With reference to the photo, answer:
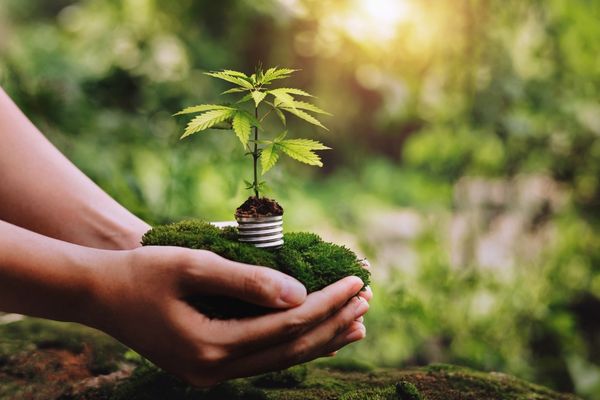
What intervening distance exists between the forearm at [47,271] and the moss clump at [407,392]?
85 cm

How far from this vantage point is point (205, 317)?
1294 mm

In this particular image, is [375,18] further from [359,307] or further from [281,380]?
[359,307]

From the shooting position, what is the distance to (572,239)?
14.5 ft

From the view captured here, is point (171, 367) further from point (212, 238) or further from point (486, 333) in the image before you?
point (486, 333)

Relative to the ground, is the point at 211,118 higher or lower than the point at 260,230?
higher

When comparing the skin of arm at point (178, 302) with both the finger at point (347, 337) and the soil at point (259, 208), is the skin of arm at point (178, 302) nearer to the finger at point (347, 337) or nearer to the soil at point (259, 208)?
the finger at point (347, 337)

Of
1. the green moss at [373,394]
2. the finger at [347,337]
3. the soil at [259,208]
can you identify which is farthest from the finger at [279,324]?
the green moss at [373,394]

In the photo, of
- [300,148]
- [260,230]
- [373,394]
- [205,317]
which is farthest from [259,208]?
[373,394]

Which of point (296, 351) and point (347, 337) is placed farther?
point (347, 337)

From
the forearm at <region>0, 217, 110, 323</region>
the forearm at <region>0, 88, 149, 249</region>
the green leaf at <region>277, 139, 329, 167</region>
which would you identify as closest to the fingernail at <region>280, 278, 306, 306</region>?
the green leaf at <region>277, 139, 329, 167</region>

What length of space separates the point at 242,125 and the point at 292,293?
0.43m

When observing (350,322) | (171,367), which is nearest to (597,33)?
(350,322)

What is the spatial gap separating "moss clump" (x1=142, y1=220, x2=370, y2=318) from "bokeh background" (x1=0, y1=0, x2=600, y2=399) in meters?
1.19

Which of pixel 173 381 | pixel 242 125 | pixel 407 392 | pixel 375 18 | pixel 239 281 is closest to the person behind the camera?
pixel 239 281
